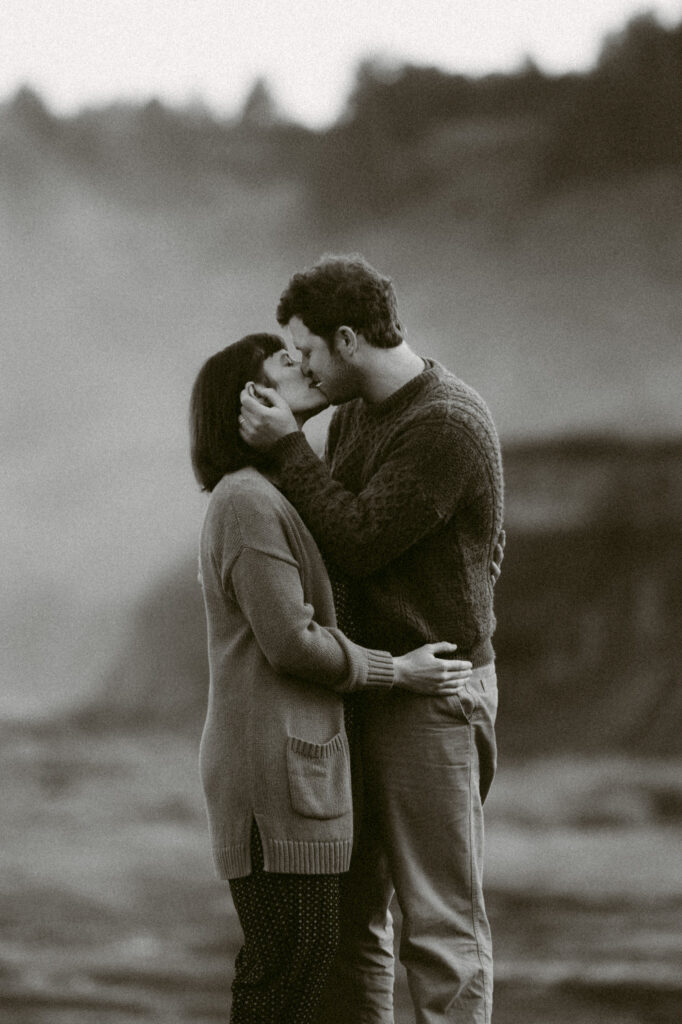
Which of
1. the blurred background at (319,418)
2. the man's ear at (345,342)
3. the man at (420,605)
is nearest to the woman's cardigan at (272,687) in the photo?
the man at (420,605)

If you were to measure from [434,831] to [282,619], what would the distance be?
495mm

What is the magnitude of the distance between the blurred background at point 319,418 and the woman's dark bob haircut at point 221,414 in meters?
2.12

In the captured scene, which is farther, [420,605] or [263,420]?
[420,605]

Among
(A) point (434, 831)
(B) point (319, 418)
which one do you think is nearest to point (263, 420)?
(A) point (434, 831)

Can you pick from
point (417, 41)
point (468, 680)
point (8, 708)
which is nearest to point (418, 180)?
point (417, 41)

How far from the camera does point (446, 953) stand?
7.03ft

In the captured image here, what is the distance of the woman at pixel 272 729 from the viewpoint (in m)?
1.96

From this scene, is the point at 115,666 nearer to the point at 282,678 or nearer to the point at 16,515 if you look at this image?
the point at 16,515

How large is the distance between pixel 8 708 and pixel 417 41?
2.59 m

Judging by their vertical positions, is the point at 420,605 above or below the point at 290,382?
below

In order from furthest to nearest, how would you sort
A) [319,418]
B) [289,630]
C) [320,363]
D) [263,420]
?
1. [319,418]
2. [320,363]
3. [263,420]
4. [289,630]

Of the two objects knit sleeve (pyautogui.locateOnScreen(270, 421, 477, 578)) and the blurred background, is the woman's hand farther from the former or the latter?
the blurred background

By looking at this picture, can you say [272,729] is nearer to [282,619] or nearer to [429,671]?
[282,619]

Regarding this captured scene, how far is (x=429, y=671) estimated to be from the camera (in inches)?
83.1
